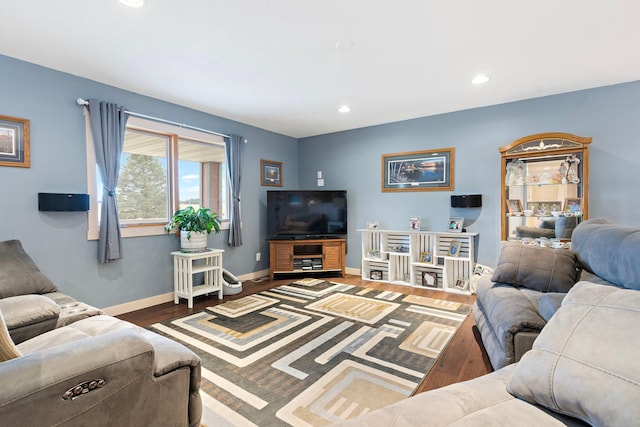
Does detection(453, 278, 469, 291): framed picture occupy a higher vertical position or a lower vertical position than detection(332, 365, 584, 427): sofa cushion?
lower

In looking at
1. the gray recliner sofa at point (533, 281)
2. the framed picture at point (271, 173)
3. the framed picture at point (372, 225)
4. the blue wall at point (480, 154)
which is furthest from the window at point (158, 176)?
the gray recliner sofa at point (533, 281)

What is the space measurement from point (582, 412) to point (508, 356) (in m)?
0.91

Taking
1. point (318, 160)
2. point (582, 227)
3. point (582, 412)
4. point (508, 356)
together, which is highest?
point (318, 160)

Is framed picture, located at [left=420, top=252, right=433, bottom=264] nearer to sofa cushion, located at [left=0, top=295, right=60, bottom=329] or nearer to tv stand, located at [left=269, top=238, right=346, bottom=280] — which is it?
tv stand, located at [left=269, top=238, right=346, bottom=280]

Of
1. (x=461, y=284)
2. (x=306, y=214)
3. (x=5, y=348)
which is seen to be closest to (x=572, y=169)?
(x=461, y=284)

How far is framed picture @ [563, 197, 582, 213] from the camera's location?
3.38 metres

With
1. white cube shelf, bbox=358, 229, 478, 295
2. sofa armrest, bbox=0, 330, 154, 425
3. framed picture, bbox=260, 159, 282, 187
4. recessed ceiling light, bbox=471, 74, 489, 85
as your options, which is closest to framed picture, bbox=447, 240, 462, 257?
white cube shelf, bbox=358, 229, 478, 295

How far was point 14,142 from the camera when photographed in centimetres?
267

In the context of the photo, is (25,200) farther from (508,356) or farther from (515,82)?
(515,82)

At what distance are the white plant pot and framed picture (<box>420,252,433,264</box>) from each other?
3070 mm

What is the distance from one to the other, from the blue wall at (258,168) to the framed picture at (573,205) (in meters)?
0.22

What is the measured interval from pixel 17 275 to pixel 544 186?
16.5 ft

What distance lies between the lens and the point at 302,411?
68.5 inches

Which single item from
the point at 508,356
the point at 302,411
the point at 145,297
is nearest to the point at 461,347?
the point at 508,356
